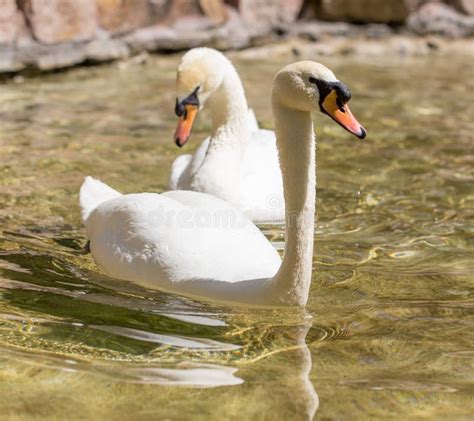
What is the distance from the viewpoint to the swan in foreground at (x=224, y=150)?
232 inches

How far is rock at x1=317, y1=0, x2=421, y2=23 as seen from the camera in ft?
41.2

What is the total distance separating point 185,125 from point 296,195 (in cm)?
183

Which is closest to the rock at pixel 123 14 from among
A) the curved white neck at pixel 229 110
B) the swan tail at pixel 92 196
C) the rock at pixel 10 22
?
the rock at pixel 10 22

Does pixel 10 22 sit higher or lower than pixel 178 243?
lower

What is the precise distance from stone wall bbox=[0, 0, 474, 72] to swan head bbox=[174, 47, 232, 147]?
162 inches

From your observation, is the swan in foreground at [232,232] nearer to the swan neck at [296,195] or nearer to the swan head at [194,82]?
the swan neck at [296,195]

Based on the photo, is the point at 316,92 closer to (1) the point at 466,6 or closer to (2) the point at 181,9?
(2) the point at 181,9

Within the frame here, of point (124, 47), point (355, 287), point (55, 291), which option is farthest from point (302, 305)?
point (124, 47)

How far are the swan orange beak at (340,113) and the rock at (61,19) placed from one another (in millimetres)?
6622

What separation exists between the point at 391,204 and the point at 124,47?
5.46 meters

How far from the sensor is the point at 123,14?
1103 centimetres

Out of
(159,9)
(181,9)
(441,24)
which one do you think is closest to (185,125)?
(159,9)

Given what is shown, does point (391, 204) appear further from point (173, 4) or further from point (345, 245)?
point (173, 4)

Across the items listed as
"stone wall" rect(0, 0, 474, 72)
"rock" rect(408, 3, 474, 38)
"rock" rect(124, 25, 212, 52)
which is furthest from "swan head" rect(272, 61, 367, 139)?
"rock" rect(408, 3, 474, 38)
